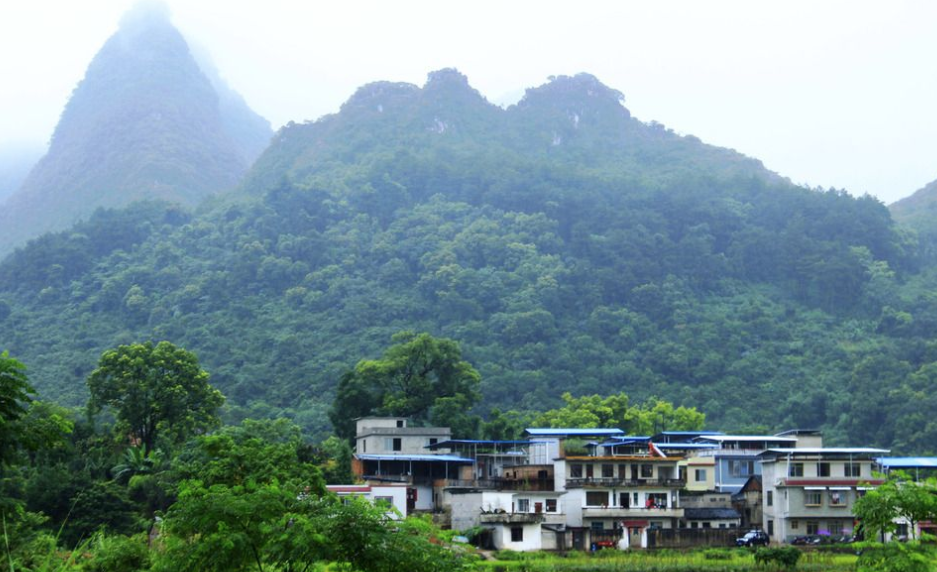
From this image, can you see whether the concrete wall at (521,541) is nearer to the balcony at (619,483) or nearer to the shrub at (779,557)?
the balcony at (619,483)

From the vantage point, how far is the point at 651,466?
49.8m

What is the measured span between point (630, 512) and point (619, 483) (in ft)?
4.45

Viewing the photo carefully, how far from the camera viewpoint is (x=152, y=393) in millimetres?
53562

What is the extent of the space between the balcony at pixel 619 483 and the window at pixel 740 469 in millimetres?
6311

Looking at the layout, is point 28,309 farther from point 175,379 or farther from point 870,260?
point 870,260

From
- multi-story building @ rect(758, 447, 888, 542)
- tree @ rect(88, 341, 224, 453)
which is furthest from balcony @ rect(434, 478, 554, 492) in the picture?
tree @ rect(88, 341, 224, 453)

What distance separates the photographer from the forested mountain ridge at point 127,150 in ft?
486

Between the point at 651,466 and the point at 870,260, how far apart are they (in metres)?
74.1

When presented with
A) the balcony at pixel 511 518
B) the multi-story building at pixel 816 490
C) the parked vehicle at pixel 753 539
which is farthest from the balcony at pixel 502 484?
the multi-story building at pixel 816 490

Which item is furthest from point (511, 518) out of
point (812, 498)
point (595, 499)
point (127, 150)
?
point (127, 150)

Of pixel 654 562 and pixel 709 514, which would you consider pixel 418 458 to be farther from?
pixel 654 562

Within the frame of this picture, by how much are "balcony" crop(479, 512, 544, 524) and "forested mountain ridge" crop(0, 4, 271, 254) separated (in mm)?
104927

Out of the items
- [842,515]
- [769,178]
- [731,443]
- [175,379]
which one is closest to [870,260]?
[769,178]

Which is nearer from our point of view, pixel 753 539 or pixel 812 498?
pixel 753 539
